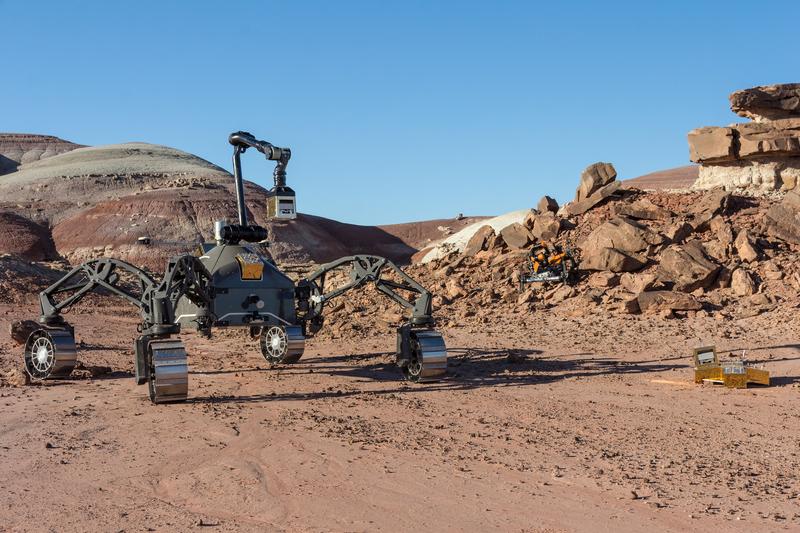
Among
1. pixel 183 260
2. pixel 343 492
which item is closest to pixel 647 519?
pixel 343 492

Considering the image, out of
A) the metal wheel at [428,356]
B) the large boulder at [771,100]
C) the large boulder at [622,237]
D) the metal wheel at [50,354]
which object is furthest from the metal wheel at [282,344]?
the large boulder at [771,100]

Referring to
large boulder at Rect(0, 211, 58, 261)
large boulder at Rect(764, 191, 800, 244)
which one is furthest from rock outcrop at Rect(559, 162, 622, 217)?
large boulder at Rect(0, 211, 58, 261)

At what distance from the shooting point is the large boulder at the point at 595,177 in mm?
27172

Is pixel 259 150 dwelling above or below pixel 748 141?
below

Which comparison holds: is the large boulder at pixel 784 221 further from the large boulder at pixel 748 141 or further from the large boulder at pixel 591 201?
the large boulder at pixel 591 201

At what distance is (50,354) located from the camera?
13305mm

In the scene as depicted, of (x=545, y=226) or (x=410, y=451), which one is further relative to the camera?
(x=545, y=226)

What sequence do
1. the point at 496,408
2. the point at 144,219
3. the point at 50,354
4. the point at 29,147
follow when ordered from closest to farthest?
1. the point at 496,408
2. the point at 50,354
3. the point at 144,219
4. the point at 29,147

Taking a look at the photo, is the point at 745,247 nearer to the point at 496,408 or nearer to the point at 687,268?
the point at 687,268

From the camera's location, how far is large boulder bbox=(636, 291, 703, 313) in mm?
19250

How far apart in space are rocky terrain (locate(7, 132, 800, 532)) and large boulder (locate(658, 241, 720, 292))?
0.05m

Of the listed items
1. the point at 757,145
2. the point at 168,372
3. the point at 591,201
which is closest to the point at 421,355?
the point at 168,372

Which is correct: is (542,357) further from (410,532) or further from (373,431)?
(410,532)

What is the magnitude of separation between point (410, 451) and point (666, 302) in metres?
12.7
